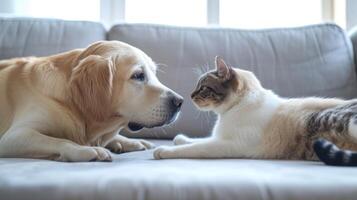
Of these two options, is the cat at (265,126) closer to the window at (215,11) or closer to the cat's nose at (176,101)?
the cat's nose at (176,101)

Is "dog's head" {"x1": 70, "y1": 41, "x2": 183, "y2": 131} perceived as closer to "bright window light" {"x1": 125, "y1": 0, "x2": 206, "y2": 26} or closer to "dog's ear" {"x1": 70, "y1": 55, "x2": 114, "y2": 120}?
"dog's ear" {"x1": 70, "y1": 55, "x2": 114, "y2": 120}

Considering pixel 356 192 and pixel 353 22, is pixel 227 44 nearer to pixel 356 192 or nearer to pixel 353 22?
pixel 353 22

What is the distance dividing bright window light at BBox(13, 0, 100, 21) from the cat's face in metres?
1.26

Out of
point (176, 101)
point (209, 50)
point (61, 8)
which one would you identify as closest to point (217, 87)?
A: point (176, 101)

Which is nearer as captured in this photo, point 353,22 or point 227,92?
point 227,92

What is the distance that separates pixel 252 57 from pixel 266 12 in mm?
758

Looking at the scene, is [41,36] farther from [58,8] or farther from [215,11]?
[215,11]

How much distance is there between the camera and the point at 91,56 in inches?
57.6

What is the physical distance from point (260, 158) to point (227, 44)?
0.86 meters

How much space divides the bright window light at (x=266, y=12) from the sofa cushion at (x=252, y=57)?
0.58m

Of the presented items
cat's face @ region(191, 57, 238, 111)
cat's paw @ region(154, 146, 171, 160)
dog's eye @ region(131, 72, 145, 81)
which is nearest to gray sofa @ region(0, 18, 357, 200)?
cat's face @ region(191, 57, 238, 111)

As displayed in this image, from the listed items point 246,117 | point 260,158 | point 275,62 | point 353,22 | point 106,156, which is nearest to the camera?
point 106,156

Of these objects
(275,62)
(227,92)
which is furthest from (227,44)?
(227,92)

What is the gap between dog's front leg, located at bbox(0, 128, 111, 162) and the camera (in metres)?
1.24
